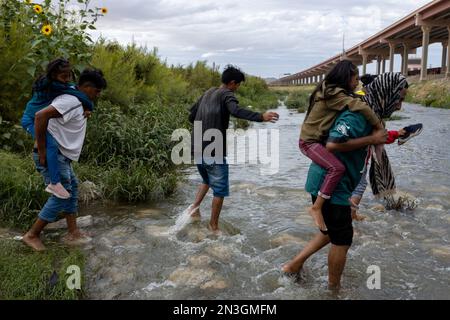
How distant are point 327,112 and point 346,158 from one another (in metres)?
0.38

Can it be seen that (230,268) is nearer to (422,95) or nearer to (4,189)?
(4,189)

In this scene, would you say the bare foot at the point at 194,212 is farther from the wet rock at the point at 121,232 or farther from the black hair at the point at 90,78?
the black hair at the point at 90,78

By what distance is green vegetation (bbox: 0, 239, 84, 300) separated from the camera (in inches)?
129

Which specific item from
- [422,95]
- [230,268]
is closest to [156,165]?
[230,268]

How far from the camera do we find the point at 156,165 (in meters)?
7.59

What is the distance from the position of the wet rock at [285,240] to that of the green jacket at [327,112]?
1.70 metres

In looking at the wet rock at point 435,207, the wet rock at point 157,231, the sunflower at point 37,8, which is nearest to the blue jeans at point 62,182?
the wet rock at point 157,231

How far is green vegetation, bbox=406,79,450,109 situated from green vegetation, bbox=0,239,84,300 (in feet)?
85.9

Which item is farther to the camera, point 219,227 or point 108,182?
point 108,182

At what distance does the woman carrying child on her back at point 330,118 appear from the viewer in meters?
3.26

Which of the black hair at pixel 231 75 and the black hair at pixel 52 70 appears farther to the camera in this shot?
the black hair at pixel 231 75

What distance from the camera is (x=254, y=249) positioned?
469 centimetres

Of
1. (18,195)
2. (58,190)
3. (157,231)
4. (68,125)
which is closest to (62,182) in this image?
(58,190)
